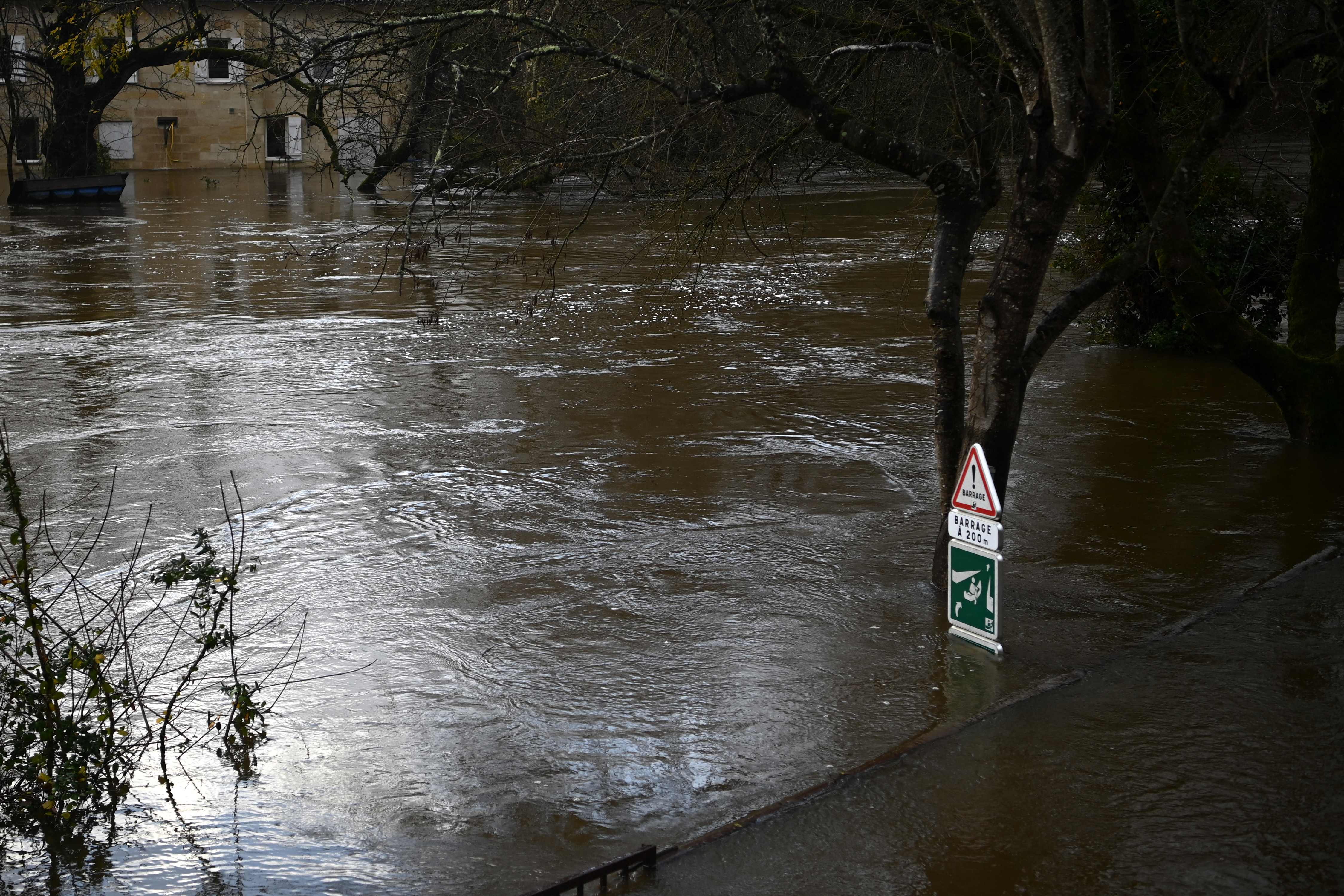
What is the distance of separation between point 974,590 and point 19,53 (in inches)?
1351

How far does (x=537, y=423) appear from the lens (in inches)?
483

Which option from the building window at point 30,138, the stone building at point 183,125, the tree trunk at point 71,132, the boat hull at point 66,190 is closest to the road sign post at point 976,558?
the boat hull at point 66,190

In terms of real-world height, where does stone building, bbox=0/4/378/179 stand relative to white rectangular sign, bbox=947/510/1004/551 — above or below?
above

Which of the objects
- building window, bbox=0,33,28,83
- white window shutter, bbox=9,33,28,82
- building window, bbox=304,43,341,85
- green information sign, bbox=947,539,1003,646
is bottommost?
green information sign, bbox=947,539,1003,646

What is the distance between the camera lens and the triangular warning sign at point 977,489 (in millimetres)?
6676

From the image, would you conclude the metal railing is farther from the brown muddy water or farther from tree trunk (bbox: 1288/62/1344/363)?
tree trunk (bbox: 1288/62/1344/363)

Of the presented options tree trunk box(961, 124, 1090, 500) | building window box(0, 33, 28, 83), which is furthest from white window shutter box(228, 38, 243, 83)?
tree trunk box(961, 124, 1090, 500)

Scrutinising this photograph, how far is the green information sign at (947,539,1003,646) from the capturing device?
6750 mm

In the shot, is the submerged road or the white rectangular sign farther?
the white rectangular sign

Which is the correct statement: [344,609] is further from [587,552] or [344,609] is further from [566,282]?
[566,282]

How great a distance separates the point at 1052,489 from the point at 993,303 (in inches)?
132

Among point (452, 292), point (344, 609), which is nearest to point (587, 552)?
point (344, 609)

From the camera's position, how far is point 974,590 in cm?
694

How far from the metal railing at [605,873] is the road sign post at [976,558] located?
2.63m
